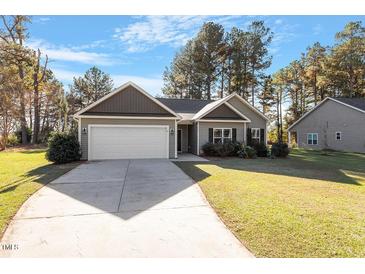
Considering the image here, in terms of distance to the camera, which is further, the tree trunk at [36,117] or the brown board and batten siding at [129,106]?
the tree trunk at [36,117]

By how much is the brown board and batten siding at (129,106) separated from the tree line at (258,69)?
1910cm

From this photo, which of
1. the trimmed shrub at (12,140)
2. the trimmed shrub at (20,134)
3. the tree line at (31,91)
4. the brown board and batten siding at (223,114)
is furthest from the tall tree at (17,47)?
the brown board and batten siding at (223,114)

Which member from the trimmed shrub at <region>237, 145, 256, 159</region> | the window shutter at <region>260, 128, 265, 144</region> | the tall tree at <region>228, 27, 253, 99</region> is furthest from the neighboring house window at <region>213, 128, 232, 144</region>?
the tall tree at <region>228, 27, 253, 99</region>

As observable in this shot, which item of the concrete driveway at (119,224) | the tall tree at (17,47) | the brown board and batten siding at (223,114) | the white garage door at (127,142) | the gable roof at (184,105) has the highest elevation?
the tall tree at (17,47)

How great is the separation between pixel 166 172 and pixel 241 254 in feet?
21.7

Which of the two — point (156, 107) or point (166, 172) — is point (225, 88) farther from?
point (166, 172)

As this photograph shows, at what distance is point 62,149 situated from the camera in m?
13.1

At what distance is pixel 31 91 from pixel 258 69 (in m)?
27.8

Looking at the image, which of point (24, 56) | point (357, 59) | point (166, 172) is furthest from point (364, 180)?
point (357, 59)

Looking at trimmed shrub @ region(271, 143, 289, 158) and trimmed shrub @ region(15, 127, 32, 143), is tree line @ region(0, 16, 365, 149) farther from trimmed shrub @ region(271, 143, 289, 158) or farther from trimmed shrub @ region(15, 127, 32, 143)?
trimmed shrub @ region(271, 143, 289, 158)

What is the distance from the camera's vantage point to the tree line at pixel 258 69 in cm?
3209

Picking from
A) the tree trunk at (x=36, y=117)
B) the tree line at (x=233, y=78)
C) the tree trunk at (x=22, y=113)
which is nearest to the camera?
the tree trunk at (x=22, y=113)

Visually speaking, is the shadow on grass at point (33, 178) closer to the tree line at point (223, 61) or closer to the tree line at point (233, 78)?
the tree line at point (233, 78)

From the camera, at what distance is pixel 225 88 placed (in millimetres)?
34844
